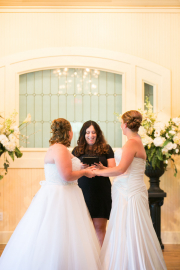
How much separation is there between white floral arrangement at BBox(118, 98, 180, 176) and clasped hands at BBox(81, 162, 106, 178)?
98 centimetres

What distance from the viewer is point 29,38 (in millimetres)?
4074

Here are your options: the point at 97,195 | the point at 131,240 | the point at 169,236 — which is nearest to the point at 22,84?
the point at 97,195

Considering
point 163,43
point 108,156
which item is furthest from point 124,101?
point 108,156

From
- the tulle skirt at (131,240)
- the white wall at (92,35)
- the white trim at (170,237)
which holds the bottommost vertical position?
the white trim at (170,237)

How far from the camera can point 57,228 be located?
214 centimetres

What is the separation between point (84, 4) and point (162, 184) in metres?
2.98

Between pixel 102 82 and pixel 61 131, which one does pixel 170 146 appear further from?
pixel 61 131

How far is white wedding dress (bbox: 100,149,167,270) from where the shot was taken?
2160 mm

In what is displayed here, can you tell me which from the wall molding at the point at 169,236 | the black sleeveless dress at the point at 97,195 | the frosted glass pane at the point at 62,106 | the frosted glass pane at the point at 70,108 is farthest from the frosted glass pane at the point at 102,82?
the wall molding at the point at 169,236

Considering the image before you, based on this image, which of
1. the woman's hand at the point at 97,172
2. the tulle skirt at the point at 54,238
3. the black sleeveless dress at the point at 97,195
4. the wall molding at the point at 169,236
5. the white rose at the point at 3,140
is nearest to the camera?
the tulle skirt at the point at 54,238

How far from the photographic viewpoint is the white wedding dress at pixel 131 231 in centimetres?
216

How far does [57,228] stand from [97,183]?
0.88 meters

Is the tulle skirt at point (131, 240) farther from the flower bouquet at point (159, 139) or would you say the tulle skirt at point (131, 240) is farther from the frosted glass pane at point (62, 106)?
the frosted glass pane at point (62, 106)

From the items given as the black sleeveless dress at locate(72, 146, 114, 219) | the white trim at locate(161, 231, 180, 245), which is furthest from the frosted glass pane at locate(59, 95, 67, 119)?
the white trim at locate(161, 231, 180, 245)
